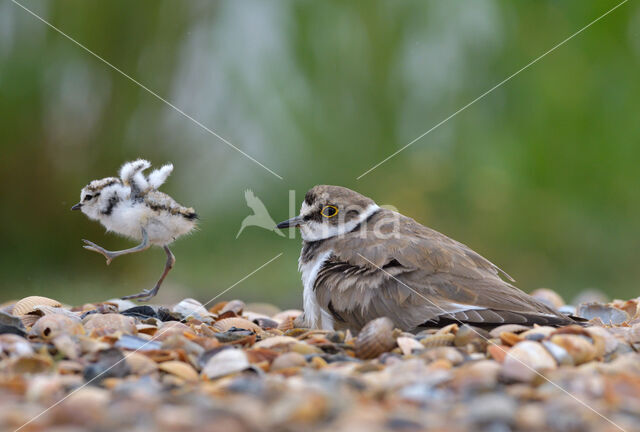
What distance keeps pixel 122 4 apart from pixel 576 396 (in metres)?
6.70

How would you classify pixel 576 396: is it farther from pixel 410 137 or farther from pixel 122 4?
pixel 122 4

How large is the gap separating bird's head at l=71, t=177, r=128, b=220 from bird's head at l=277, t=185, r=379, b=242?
1.16 metres

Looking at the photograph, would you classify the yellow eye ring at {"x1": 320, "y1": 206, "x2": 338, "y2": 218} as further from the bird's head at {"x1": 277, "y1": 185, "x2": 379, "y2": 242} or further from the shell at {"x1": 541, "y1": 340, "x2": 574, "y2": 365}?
the shell at {"x1": 541, "y1": 340, "x2": 574, "y2": 365}

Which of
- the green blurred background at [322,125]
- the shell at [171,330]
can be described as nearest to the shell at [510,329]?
the shell at [171,330]

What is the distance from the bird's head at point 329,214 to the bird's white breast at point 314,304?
323 millimetres

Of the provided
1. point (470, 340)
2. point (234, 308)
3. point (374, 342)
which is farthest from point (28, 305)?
point (470, 340)

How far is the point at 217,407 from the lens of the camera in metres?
2.10

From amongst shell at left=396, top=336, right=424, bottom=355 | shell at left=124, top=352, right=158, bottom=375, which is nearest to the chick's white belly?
shell at left=124, top=352, right=158, bottom=375

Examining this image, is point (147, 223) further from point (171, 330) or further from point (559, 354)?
point (559, 354)

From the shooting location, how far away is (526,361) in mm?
2764

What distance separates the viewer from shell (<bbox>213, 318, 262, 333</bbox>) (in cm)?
408

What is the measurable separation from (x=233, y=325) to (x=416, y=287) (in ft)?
3.67

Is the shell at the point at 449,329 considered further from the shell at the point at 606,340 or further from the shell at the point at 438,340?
the shell at the point at 606,340

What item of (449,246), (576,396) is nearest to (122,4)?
(449,246)
